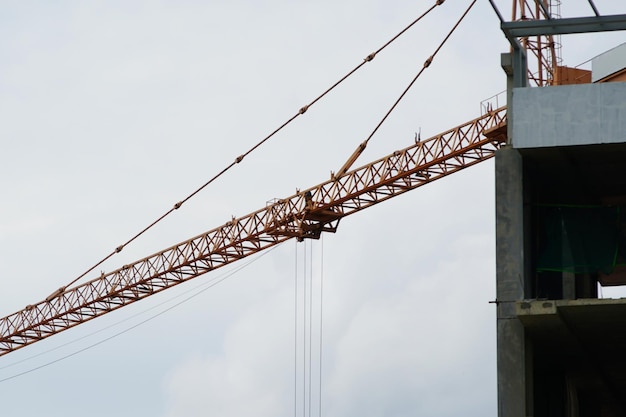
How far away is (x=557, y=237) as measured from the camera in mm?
27812

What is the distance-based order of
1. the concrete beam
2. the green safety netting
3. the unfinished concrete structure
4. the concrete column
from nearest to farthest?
the concrete column, the unfinished concrete structure, the concrete beam, the green safety netting

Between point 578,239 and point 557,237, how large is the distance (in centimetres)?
48

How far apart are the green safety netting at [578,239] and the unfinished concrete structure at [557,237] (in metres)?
0.02

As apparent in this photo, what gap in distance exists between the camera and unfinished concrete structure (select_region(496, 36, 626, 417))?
81.7 ft

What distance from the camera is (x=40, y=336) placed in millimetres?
106062

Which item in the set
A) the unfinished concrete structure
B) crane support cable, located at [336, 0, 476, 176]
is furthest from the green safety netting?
crane support cable, located at [336, 0, 476, 176]

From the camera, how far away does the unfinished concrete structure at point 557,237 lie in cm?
2491

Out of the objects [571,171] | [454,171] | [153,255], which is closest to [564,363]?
[571,171]

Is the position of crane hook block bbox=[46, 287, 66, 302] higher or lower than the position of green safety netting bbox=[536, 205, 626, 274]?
higher

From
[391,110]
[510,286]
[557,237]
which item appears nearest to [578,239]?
[557,237]

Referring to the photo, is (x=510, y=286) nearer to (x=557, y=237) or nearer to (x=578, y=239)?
(x=557, y=237)

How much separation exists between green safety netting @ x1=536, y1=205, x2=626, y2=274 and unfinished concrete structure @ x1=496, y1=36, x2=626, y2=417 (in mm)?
22

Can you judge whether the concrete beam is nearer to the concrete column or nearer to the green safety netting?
the concrete column

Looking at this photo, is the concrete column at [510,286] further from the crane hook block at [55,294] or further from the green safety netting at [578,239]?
the crane hook block at [55,294]
